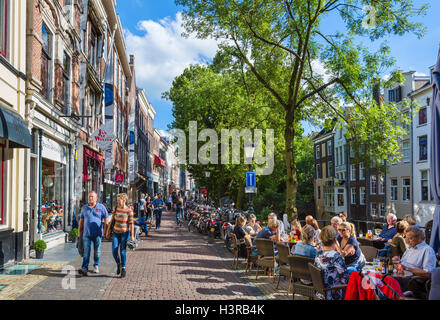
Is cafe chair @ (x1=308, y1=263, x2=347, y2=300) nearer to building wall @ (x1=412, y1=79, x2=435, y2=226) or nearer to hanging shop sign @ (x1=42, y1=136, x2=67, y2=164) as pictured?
hanging shop sign @ (x1=42, y1=136, x2=67, y2=164)

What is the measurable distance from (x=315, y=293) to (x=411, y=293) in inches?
50.5

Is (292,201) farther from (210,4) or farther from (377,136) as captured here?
(210,4)

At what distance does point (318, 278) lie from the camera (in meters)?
5.71

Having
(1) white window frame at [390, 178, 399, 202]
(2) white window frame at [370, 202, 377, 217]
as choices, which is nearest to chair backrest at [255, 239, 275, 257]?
(1) white window frame at [390, 178, 399, 202]

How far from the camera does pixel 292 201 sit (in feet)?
50.4

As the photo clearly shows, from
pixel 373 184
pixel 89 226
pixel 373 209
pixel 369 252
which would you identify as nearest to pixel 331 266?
pixel 369 252

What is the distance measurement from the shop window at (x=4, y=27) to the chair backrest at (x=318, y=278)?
27.6ft

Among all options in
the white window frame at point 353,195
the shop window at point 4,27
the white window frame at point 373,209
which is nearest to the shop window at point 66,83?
the shop window at point 4,27

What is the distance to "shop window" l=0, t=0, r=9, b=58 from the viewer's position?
9.89m

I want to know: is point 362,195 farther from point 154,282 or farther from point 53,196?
point 154,282

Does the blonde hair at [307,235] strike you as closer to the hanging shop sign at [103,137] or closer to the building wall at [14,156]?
the building wall at [14,156]

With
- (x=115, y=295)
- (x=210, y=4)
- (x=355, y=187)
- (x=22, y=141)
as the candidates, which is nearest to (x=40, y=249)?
(x=22, y=141)

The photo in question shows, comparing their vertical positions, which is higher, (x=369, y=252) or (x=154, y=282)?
(x=369, y=252)

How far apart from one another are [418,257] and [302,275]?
1.76 m
